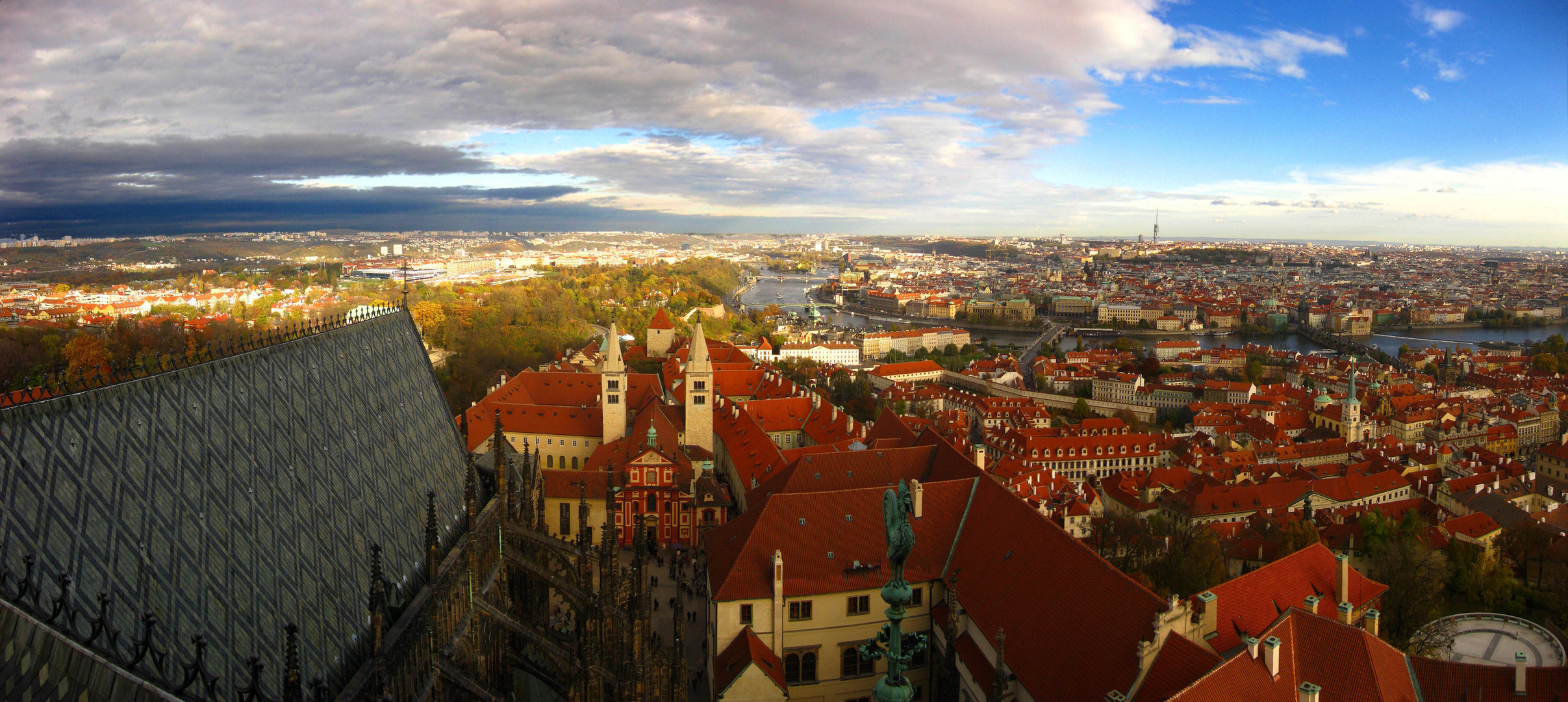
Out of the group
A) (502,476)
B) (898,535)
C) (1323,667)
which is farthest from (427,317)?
(898,535)

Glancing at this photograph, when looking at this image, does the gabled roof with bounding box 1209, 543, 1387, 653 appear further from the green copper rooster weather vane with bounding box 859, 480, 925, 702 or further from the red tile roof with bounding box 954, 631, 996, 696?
the green copper rooster weather vane with bounding box 859, 480, 925, 702

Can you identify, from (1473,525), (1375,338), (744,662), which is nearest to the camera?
(744,662)

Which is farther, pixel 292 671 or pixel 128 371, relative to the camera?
pixel 128 371

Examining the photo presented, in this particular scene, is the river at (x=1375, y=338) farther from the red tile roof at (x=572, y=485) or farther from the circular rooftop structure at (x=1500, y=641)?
the circular rooftop structure at (x=1500, y=641)

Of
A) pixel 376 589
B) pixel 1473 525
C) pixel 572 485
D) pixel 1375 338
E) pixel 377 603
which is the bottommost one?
pixel 1375 338

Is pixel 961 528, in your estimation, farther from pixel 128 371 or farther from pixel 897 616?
pixel 897 616

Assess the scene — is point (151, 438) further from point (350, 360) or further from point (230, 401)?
point (350, 360)

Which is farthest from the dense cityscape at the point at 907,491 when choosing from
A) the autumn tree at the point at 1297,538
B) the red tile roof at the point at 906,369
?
the autumn tree at the point at 1297,538
